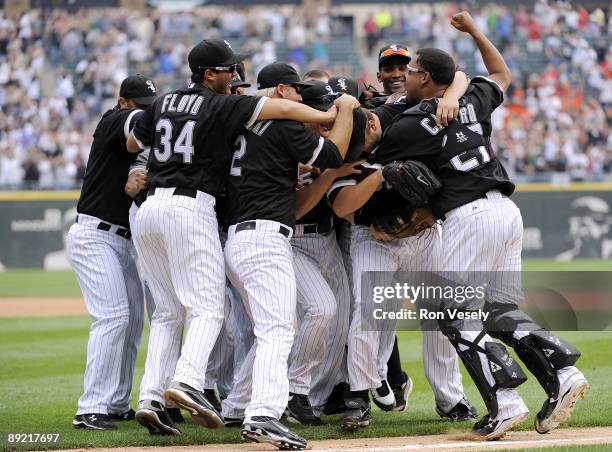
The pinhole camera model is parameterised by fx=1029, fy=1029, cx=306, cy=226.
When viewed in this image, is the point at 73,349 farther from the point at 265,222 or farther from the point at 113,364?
the point at 265,222

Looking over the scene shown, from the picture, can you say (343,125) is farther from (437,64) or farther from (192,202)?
(192,202)

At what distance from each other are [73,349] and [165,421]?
4.46 meters

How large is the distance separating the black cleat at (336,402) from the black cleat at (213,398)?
0.66m

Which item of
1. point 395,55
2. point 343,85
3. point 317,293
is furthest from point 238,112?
point 395,55

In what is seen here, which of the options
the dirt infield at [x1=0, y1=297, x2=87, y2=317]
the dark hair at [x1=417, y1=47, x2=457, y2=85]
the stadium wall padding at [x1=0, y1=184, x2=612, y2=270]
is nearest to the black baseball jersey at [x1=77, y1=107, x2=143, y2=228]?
the dark hair at [x1=417, y1=47, x2=457, y2=85]

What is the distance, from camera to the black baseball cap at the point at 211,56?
5.32 metres

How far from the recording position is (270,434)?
4879mm

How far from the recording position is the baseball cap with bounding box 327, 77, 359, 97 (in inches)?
239

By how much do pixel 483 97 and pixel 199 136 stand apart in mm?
1595

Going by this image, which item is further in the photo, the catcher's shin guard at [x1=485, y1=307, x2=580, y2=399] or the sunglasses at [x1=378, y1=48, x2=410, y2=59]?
the sunglasses at [x1=378, y1=48, x2=410, y2=59]

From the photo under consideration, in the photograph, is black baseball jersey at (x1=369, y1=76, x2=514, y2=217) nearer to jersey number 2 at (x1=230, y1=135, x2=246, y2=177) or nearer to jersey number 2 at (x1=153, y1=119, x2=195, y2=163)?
jersey number 2 at (x1=230, y1=135, x2=246, y2=177)

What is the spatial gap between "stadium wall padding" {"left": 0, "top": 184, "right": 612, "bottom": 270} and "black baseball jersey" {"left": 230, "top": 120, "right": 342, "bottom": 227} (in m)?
13.6

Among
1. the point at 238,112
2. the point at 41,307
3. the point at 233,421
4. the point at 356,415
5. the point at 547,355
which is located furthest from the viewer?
the point at 41,307

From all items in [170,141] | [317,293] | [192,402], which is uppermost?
A: [170,141]
